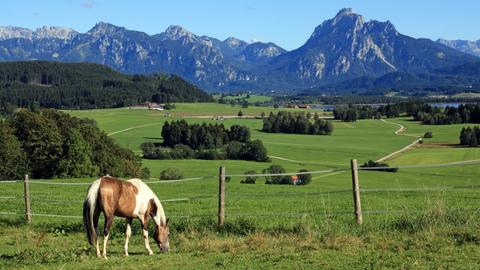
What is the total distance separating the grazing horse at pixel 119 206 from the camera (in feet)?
34.3

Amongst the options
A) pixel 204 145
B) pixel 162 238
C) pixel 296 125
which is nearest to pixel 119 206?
pixel 162 238

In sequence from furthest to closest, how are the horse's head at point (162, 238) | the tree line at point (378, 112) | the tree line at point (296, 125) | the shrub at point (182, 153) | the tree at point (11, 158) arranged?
1. the tree line at point (378, 112)
2. the tree line at point (296, 125)
3. the shrub at point (182, 153)
4. the tree at point (11, 158)
5. the horse's head at point (162, 238)

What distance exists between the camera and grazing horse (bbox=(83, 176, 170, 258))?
10461 millimetres

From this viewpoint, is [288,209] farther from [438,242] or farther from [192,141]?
[192,141]

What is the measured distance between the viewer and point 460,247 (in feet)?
32.7

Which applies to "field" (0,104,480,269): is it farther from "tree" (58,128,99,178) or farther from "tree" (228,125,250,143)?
"tree" (228,125,250,143)

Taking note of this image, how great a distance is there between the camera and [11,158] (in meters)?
48.0

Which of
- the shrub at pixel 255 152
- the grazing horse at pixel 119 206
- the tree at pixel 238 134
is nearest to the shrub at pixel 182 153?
the shrub at pixel 255 152

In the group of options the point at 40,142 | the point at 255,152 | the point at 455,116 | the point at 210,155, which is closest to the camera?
the point at 40,142

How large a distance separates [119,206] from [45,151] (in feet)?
131

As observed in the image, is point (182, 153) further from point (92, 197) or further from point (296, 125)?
point (92, 197)

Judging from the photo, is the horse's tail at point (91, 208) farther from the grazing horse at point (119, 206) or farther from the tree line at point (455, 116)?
the tree line at point (455, 116)

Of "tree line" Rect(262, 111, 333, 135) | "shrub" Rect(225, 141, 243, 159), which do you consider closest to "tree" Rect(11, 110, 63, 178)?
"shrub" Rect(225, 141, 243, 159)

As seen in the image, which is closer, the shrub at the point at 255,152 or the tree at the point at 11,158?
the tree at the point at 11,158
